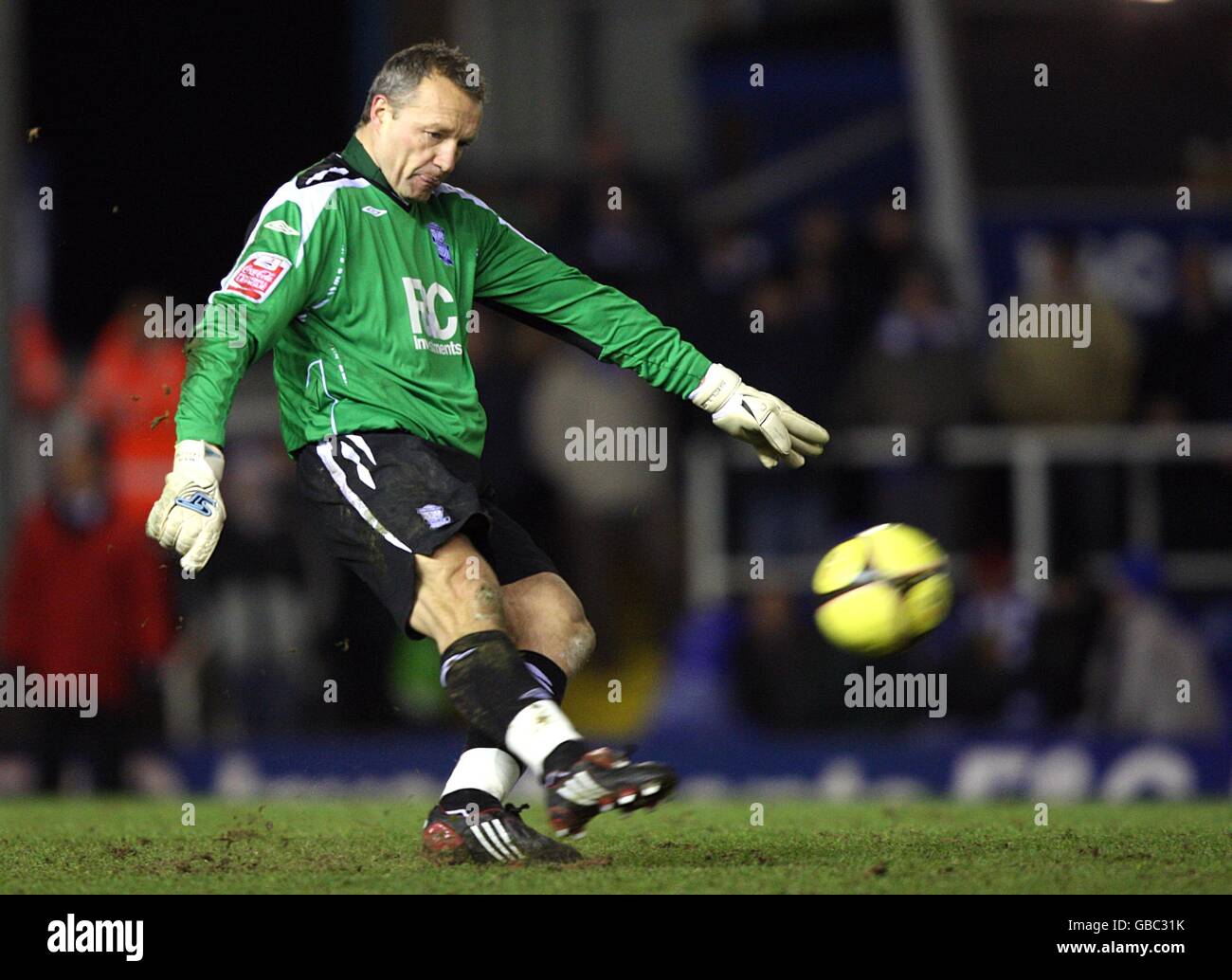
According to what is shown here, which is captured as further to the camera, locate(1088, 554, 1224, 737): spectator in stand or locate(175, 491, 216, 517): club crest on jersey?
locate(1088, 554, 1224, 737): spectator in stand

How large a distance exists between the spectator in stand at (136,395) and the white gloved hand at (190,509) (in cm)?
888

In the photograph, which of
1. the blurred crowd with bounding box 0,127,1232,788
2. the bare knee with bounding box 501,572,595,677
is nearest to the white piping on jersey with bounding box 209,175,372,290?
the bare knee with bounding box 501,572,595,677

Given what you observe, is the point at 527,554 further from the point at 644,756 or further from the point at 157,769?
the point at 157,769

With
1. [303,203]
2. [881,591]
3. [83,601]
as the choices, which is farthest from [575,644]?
[83,601]

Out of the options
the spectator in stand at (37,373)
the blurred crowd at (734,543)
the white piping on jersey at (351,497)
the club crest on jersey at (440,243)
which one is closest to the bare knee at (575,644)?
the white piping on jersey at (351,497)

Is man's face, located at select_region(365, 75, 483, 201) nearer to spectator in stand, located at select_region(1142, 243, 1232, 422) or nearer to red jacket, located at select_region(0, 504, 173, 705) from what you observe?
red jacket, located at select_region(0, 504, 173, 705)

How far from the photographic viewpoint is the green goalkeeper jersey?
6.48 m

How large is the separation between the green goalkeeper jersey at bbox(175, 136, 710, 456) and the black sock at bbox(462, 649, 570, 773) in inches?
28.3

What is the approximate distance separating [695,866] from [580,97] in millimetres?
15248

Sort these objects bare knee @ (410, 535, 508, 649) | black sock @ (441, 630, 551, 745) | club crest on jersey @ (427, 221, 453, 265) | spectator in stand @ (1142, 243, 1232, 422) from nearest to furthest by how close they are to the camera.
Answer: black sock @ (441, 630, 551, 745) → bare knee @ (410, 535, 508, 649) → club crest on jersey @ (427, 221, 453, 265) → spectator in stand @ (1142, 243, 1232, 422)

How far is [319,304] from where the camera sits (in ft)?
22.2

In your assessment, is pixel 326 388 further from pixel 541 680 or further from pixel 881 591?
pixel 881 591

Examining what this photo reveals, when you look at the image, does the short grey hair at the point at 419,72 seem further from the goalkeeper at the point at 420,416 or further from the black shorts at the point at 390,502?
the black shorts at the point at 390,502
